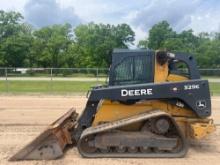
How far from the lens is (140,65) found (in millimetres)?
9766

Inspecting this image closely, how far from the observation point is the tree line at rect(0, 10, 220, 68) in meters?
68.8

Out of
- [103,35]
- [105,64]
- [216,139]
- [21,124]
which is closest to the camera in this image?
[216,139]

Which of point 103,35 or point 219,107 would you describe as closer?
point 219,107

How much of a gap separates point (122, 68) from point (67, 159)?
2.24 meters

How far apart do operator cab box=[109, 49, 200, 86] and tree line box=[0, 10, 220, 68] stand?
2256 inches

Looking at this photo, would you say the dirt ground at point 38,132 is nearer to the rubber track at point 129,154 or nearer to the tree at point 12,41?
the rubber track at point 129,154

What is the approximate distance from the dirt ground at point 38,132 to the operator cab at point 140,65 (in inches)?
68.2

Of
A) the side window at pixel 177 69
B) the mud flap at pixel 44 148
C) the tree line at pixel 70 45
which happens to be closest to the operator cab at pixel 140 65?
the side window at pixel 177 69

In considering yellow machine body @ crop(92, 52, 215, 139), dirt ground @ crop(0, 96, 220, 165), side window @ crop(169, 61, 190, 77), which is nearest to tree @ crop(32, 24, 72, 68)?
dirt ground @ crop(0, 96, 220, 165)

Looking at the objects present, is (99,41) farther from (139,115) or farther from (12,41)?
(139,115)

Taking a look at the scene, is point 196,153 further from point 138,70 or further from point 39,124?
point 39,124

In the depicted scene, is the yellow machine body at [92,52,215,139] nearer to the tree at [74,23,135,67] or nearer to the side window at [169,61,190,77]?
the side window at [169,61,190,77]

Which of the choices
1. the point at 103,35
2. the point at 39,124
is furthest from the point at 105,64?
the point at 39,124

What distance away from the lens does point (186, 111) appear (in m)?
9.74
